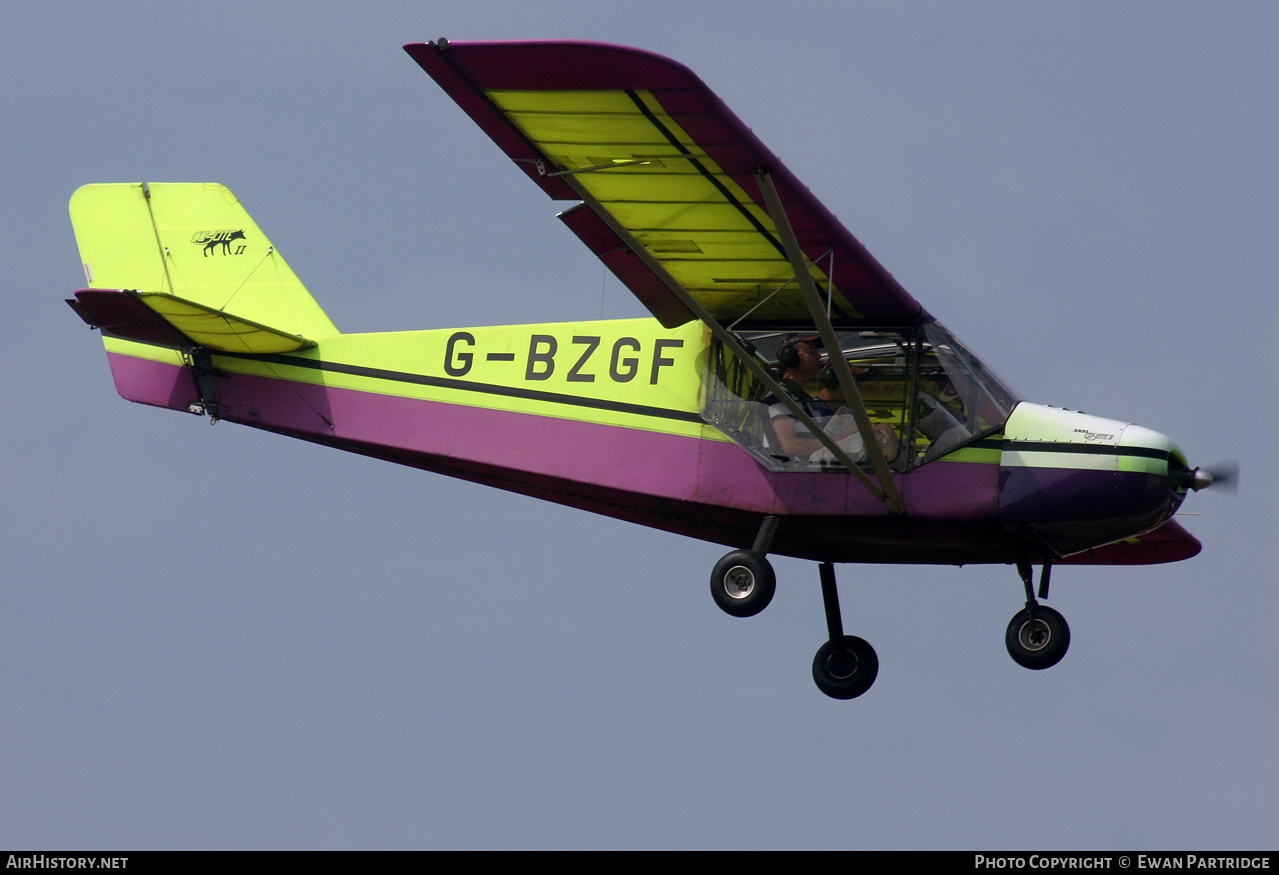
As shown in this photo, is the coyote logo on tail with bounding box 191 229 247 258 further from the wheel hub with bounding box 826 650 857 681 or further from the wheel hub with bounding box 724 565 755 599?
the wheel hub with bounding box 826 650 857 681

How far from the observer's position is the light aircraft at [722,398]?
13148 millimetres

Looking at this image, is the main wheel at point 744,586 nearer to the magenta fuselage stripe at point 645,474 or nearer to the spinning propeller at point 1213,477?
the magenta fuselage stripe at point 645,474

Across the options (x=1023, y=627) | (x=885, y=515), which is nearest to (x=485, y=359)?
(x=885, y=515)

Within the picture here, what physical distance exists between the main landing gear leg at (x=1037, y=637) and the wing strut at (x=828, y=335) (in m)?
1.29

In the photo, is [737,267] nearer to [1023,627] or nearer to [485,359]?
[485,359]

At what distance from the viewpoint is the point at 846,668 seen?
15.8 meters

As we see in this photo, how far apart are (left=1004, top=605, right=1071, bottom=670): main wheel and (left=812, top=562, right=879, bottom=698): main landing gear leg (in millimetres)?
1781

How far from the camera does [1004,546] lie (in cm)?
1452

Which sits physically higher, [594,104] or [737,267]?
[594,104]

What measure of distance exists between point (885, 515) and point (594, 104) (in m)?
4.16

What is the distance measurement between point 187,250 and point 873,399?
7021 millimetres

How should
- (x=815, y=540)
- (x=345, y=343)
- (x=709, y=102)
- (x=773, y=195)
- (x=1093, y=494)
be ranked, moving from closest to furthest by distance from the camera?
1. (x=709, y=102)
2. (x=773, y=195)
3. (x=1093, y=494)
4. (x=815, y=540)
5. (x=345, y=343)

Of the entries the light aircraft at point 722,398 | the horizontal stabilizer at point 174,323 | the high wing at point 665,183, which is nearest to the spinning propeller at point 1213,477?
the light aircraft at point 722,398

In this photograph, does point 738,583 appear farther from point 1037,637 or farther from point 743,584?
point 1037,637
